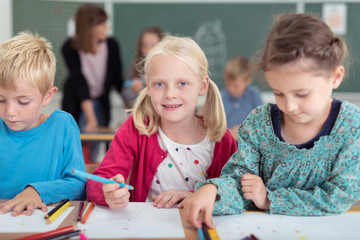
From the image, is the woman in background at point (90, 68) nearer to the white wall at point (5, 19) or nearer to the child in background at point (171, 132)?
the white wall at point (5, 19)

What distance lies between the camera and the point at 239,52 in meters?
4.25

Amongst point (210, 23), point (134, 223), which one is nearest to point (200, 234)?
point (134, 223)

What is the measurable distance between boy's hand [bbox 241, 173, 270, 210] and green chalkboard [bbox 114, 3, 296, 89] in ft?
10.9

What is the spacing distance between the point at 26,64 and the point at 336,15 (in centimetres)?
378

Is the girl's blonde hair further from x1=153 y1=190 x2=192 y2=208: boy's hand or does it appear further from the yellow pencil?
the yellow pencil

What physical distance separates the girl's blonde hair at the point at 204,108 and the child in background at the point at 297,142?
0.26 meters

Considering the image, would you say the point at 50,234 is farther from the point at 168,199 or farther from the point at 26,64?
the point at 26,64

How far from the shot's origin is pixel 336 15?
13.5 feet

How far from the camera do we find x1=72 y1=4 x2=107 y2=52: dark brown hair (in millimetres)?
3119

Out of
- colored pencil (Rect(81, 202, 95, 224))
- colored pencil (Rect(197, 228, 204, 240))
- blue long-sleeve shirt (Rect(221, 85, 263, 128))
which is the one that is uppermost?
colored pencil (Rect(197, 228, 204, 240))

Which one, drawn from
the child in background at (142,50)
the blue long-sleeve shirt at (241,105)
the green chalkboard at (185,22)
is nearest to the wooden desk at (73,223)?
the child in background at (142,50)

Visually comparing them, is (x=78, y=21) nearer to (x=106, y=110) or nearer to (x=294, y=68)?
(x=106, y=110)

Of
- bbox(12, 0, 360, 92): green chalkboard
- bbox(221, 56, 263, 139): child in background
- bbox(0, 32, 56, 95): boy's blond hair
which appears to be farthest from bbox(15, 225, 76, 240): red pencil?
bbox(12, 0, 360, 92): green chalkboard

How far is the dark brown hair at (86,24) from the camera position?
3119mm
